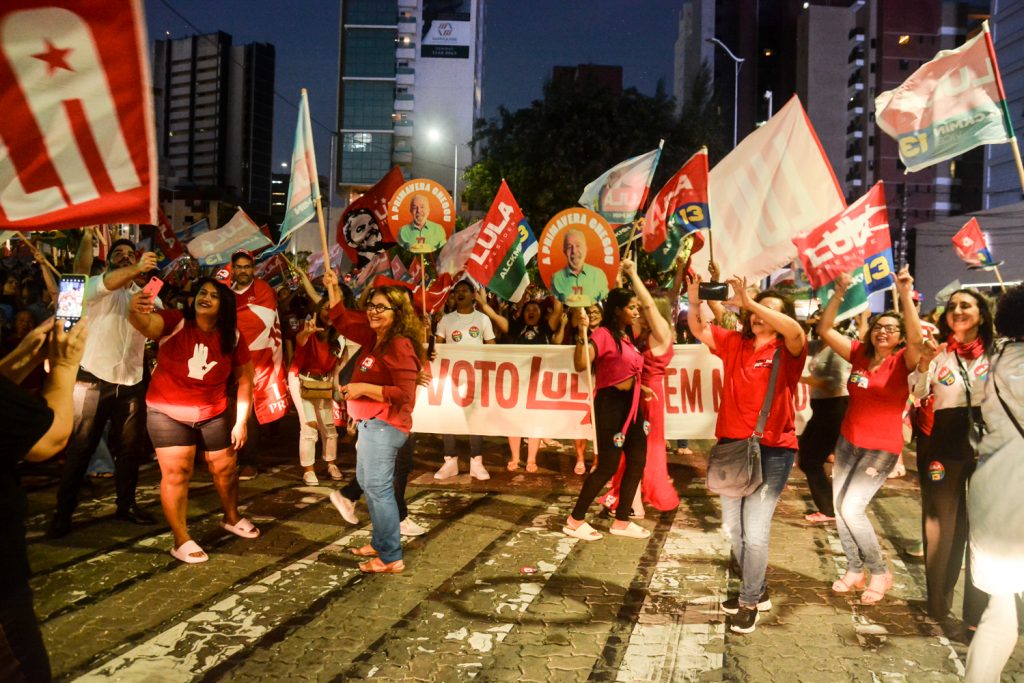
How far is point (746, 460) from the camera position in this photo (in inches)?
187

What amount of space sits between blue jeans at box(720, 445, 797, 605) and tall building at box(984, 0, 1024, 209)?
60.6 m

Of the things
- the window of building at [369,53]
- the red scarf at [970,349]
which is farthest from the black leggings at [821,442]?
the window of building at [369,53]

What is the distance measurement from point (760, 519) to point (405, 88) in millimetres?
106538

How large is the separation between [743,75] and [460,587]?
9638cm

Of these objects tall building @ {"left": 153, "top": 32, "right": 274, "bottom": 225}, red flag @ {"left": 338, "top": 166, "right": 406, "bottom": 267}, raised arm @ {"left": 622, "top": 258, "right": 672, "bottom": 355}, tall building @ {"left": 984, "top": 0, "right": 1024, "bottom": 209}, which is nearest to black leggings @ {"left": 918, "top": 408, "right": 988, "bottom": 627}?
raised arm @ {"left": 622, "top": 258, "right": 672, "bottom": 355}

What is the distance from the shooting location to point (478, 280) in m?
8.69

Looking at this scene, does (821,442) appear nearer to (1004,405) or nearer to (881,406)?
(881,406)

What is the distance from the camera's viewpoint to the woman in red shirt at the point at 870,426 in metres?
5.10

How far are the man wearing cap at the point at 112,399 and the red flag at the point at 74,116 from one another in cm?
348

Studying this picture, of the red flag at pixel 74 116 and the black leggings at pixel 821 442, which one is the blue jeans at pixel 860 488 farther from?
the red flag at pixel 74 116

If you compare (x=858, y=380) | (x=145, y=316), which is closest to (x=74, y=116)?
(x=145, y=316)

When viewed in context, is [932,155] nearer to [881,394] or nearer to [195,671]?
[881,394]

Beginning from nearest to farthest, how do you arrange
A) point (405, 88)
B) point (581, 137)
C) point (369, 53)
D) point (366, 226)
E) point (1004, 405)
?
1. point (1004, 405)
2. point (366, 226)
3. point (581, 137)
4. point (369, 53)
5. point (405, 88)

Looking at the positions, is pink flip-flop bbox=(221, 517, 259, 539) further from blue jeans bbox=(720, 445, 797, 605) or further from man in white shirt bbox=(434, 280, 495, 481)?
blue jeans bbox=(720, 445, 797, 605)
